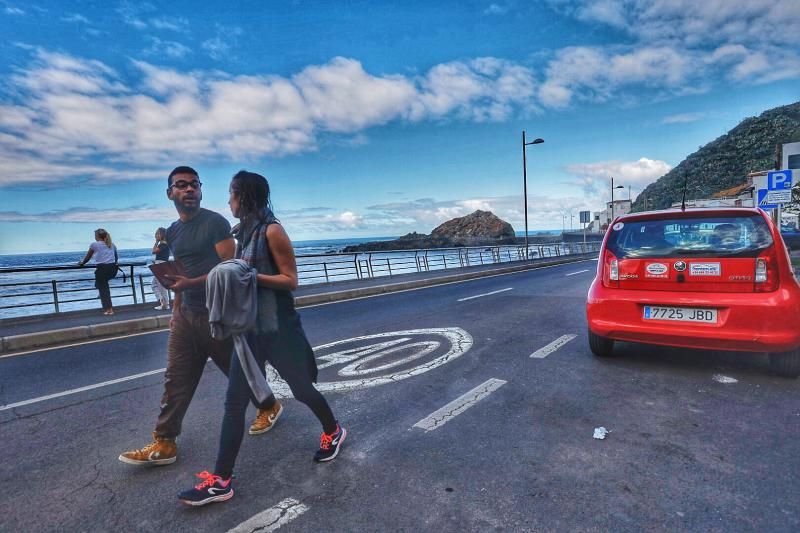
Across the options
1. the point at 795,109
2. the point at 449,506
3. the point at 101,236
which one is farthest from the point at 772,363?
the point at 795,109

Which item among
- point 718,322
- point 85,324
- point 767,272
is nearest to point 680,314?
point 718,322

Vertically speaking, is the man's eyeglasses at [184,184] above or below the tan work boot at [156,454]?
above

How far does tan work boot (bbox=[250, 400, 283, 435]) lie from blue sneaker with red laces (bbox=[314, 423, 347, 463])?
0.68 metres

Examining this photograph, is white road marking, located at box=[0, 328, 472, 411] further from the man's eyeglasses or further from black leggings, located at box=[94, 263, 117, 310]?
black leggings, located at box=[94, 263, 117, 310]

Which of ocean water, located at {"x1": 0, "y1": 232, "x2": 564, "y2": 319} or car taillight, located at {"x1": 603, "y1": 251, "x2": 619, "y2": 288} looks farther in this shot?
ocean water, located at {"x1": 0, "y1": 232, "x2": 564, "y2": 319}

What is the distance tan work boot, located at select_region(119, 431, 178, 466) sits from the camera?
2831 millimetres

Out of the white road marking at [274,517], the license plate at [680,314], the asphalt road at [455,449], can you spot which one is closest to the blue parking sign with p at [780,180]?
the asphalt road at [455,449]

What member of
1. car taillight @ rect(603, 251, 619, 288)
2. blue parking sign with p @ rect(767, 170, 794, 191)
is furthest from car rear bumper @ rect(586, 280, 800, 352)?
blue parking sign with p @ rect(767, 170, 794, 191)

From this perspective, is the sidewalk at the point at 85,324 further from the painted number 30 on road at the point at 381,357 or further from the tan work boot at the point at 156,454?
the tan work boot at the point at 156,454

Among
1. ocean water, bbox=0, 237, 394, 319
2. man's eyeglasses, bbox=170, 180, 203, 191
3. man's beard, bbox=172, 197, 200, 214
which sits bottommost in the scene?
ocean water, bbox=0, 237, 394, 319

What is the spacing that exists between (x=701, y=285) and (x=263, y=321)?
408 centimetres

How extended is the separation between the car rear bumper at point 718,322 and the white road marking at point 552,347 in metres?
0.80

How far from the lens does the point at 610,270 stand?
470 centimetres

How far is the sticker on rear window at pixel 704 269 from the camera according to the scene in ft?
13.3
